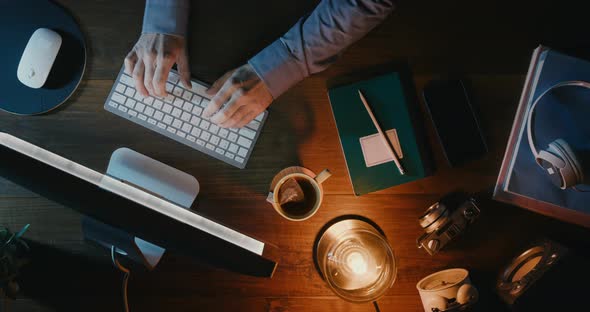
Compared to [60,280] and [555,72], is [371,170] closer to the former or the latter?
[555,72]

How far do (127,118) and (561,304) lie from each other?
0.99 m

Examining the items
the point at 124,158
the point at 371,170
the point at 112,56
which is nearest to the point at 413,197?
the point at 371,170

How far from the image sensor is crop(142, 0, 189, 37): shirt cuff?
936 mm

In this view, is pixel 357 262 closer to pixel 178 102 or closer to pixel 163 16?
pixel 178 102

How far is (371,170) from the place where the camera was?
37.0 inches

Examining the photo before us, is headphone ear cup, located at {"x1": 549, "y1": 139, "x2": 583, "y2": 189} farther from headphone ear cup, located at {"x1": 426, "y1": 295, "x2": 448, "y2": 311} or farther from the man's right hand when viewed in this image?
the man's right hand

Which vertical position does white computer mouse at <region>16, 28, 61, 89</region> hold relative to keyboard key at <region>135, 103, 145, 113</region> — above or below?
above

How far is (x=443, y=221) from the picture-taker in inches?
35.8

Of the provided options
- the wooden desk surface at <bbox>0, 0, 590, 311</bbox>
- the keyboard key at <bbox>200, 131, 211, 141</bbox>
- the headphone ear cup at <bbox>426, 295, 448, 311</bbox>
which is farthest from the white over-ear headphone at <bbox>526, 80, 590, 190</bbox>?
the keyboard key at <bbox>200, 131, 211, 141</bbox>

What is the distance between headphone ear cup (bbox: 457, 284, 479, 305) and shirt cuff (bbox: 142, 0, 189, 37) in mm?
836

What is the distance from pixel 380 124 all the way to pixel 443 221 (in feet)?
0.83

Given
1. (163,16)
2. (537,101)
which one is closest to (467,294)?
(537,101)

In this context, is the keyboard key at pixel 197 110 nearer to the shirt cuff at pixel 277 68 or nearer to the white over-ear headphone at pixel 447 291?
the shirt cuff at pixel 277 68

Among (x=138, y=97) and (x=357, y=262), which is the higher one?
(x=138, y=97)
